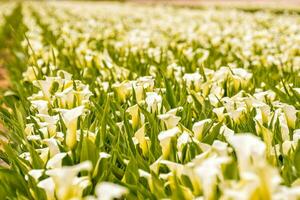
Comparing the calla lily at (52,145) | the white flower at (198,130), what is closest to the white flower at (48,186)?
the calla lily at (52,145)

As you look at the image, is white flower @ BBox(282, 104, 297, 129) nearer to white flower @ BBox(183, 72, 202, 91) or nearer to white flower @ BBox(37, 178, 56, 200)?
white flower @ BBox(183, 72, 202, 91)

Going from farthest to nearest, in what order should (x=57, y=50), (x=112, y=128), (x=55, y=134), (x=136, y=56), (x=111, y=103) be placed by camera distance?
→ (x=57, y=50), (x=136, y=56), (x=111, y=103), (x=112, y=128), (x=55, y=134)

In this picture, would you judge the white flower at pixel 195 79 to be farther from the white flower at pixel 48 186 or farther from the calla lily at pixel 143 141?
the white flower at pixel 48 186

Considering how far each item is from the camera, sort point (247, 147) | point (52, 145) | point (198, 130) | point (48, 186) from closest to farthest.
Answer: point (247, 147), point (48, 186), point (52, 145), point (198, 130)

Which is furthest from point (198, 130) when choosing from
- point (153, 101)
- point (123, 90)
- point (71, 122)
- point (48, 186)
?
point (123, 90)

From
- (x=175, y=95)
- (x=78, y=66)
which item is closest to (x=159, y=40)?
(x=78, y=66)

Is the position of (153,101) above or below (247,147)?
below

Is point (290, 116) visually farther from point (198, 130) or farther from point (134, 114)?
point (134, 114)

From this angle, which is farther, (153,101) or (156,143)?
(153,101)

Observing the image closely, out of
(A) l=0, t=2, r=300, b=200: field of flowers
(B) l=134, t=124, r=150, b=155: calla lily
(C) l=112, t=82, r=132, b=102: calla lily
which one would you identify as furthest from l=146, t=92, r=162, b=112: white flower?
(C) l=112, t=82, r=132, b=102: calla lily

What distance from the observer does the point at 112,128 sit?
7.95 feet

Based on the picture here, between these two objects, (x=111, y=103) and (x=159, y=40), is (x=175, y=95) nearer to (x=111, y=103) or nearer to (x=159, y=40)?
(x=111, y=103)

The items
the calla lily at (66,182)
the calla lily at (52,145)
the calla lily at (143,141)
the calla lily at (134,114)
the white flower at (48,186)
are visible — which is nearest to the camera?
the calla lily at (66,182)

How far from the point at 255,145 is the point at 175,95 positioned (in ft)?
5.75
